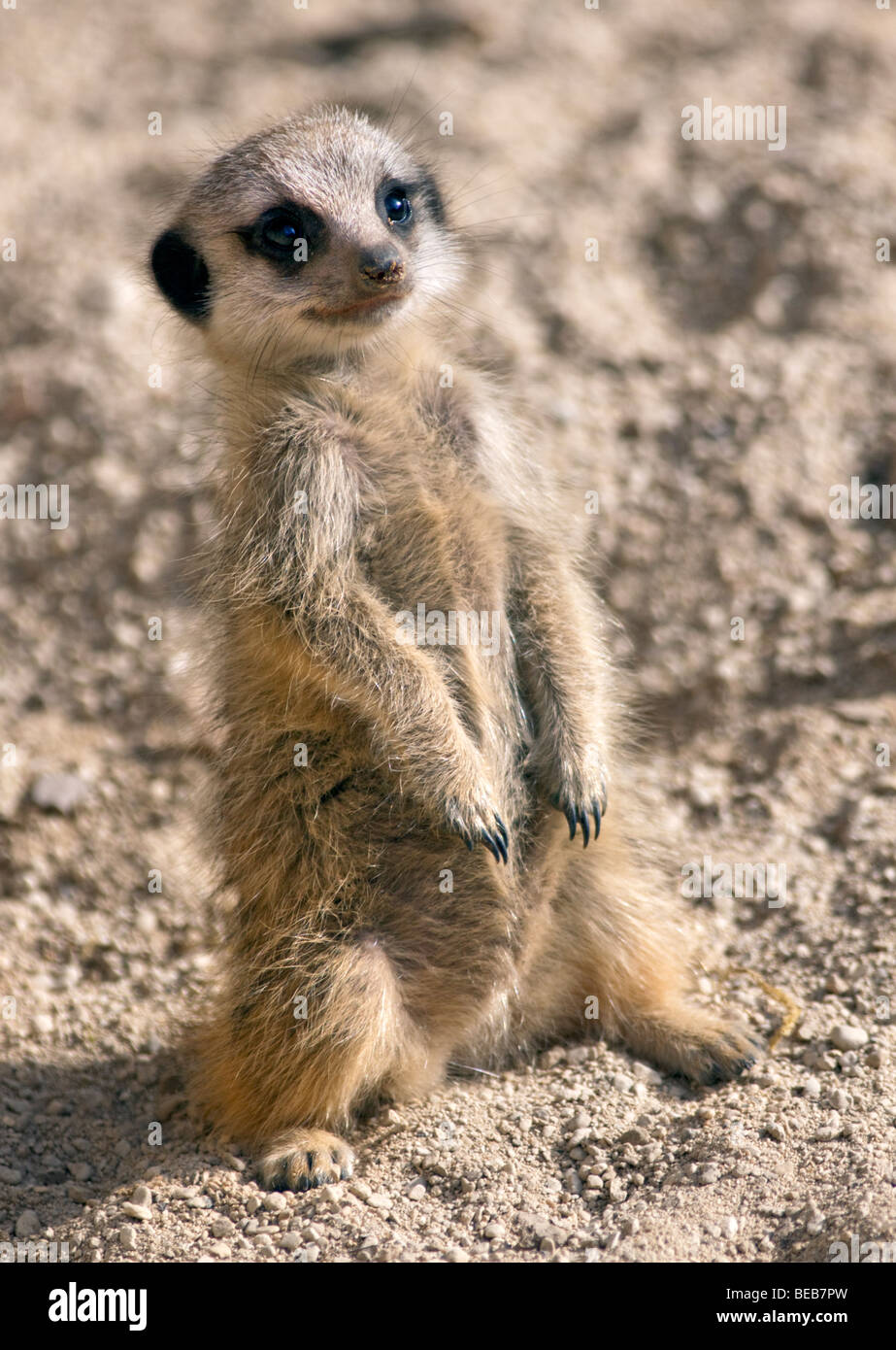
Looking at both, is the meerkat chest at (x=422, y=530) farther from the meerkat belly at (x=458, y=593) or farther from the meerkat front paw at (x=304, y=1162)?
the meerkat front paw at (x=304, y=1162)

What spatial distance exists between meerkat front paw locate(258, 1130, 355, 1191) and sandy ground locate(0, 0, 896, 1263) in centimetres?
7

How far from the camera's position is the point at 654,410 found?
211 inches

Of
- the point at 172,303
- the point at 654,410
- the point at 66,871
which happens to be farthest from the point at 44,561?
the point at 654,410

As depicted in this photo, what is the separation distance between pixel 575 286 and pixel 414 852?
3101 millimetres

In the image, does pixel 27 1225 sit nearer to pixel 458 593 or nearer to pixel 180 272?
pixel 458 593

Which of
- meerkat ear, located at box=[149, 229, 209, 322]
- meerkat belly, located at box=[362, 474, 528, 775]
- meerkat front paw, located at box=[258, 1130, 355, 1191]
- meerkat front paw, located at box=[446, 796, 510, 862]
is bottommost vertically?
meerkat front paw, located at box=[258, 1130, 355, 1191]

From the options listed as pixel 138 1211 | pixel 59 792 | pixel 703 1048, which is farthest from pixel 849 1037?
pixel 59 792

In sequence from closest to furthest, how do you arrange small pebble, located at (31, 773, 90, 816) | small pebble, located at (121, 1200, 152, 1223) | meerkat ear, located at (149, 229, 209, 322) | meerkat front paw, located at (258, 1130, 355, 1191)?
1. small pebble, located at (121, 1200, 152, 1223)
2. meerkat front paw, located at (258, 1130, 355, 1191)
3. meerkat ear, located at (149, 229, 209, 322)
4. small pebble, located at (31, 773, 90, 816)

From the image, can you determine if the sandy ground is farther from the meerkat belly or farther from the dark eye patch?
the meerkat belly

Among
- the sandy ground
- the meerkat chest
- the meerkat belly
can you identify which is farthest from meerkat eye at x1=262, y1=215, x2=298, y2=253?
the meerkat belly

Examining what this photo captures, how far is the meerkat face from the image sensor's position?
3443 millimetres

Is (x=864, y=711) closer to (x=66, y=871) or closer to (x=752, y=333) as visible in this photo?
(x=752, y=333)

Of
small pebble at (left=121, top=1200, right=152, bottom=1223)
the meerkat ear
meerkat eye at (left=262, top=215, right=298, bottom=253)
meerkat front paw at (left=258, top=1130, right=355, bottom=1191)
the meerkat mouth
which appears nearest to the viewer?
small pebble at (left=121, top=1200, right=152, bottom=1223)

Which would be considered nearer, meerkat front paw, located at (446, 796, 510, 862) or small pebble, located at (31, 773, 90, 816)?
meerkat front paw, located at (446, 796, 510, 862)
